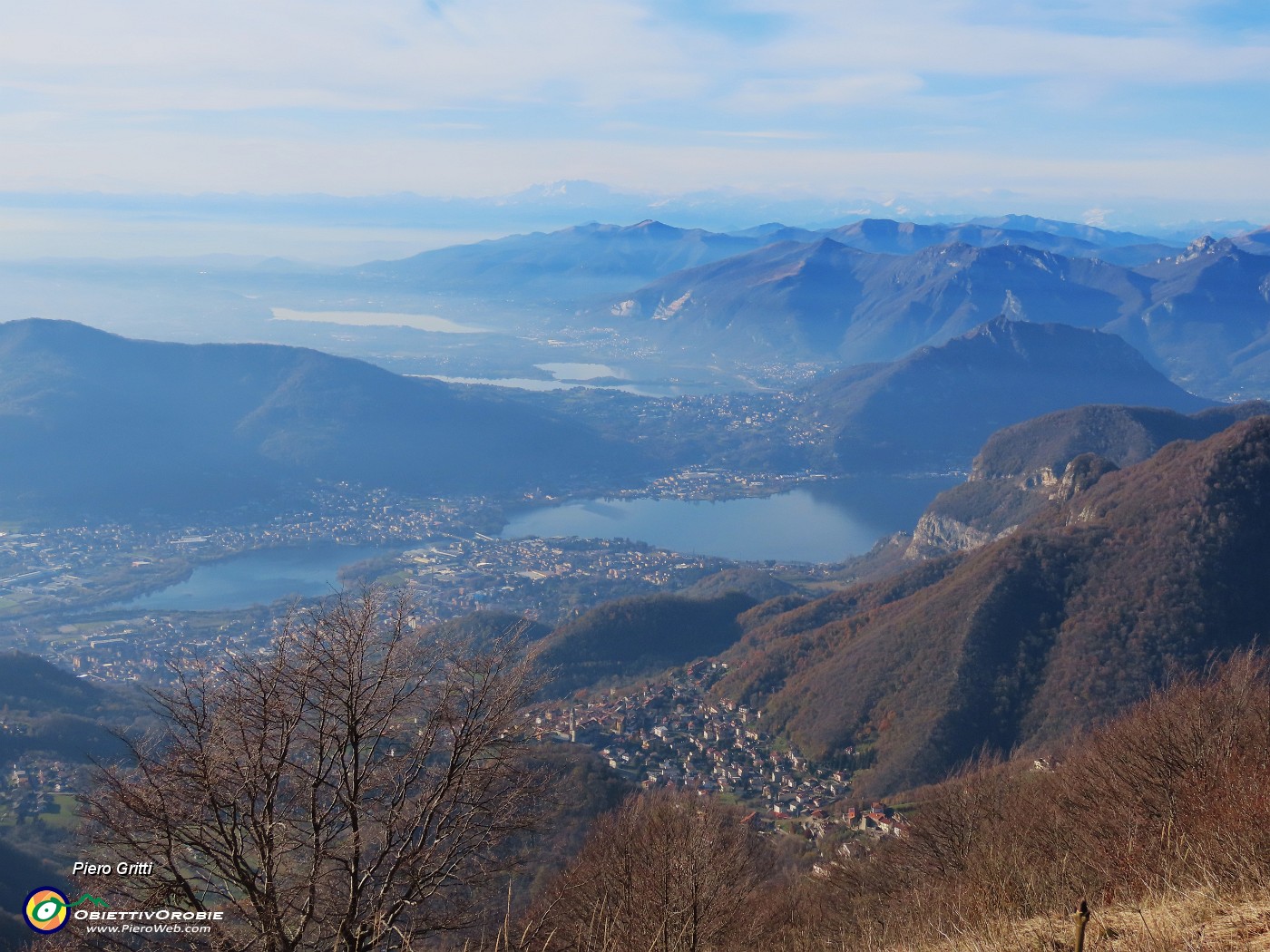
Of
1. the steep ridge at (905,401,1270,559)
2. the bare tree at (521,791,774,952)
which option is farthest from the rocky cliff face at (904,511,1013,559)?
the bare tree at (521,791,774,952)

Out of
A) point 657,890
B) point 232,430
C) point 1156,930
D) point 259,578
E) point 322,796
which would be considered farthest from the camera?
point 232,430

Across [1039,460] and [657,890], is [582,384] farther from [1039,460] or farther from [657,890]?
[657,890]

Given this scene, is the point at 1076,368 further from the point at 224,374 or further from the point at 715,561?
the point at 224,374

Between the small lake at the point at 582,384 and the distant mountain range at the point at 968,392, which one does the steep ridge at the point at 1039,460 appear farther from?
the small lake at the point at 582,384

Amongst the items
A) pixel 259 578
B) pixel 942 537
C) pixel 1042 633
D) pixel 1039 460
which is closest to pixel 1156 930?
pixel 1042 633

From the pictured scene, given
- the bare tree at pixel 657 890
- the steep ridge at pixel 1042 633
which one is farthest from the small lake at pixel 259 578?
the bare tree at pixel 657 890

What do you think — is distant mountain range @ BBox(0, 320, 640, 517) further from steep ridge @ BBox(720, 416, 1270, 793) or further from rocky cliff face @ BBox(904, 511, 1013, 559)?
steep ridge @ BBox(720, 416, 1270, 793)

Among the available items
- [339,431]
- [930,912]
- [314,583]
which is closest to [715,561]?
[314,583]
